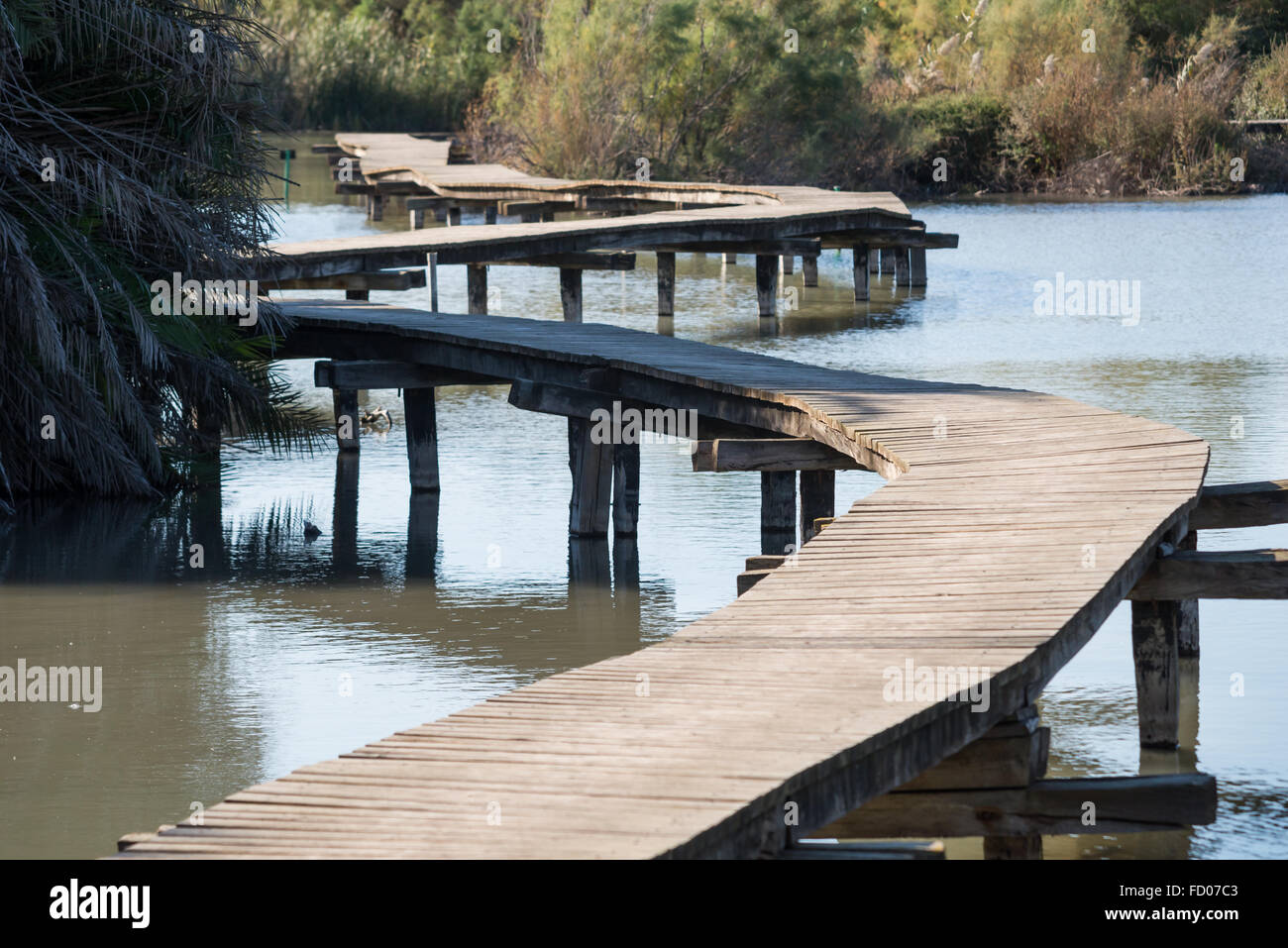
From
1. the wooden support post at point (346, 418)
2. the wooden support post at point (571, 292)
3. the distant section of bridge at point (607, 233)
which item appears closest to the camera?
the wooden support post at point (346, 418)

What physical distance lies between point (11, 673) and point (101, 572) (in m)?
1.78

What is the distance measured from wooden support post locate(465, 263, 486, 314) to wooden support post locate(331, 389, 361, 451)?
511 cm

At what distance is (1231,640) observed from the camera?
26.6 feet

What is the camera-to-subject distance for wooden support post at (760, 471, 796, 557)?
9.31 meters

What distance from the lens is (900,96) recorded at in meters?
36.0

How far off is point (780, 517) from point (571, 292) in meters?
8.46

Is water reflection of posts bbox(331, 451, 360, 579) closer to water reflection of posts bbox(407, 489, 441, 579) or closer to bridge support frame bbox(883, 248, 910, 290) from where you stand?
water reflection of posts bbox(407, 489, 441, 579)

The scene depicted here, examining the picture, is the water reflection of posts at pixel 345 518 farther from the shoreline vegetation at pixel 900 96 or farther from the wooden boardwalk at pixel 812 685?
the shoreline vegetation at pixel 900 96

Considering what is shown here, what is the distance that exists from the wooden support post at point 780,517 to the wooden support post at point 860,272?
1092 cm

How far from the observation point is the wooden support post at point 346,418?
12453 mm

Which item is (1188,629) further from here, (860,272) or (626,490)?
(860,272)

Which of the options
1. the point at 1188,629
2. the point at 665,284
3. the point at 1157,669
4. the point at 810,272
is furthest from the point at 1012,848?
the point at 810,272

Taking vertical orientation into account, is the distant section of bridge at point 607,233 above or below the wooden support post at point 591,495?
above

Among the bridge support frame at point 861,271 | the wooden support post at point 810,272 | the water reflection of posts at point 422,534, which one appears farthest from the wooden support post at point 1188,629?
the wooden support post at point 810,272
